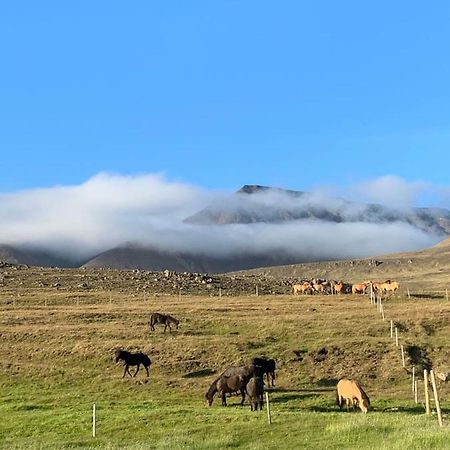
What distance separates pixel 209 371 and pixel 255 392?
11.7 meters

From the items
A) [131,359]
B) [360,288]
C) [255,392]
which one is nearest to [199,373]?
[131,359]

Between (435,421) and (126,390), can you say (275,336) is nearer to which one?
(126,390)

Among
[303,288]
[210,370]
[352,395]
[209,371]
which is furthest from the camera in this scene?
[303,288]

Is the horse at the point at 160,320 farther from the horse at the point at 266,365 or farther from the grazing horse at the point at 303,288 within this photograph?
the grazing horse at the point at 303,288

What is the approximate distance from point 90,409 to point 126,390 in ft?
19.2

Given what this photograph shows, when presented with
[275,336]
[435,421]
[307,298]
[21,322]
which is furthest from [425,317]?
[21,322]

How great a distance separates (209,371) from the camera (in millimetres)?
41656

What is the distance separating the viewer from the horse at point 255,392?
30266 mm

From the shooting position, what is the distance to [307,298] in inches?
2712

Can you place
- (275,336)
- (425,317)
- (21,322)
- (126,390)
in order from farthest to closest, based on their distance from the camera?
(21,322), (425,317), (275,336), (126,390)

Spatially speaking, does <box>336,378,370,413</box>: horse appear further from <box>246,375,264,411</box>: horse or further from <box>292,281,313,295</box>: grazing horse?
<box>292,281,313,295</box>: grazing horse

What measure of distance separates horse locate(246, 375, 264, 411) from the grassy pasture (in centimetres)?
117

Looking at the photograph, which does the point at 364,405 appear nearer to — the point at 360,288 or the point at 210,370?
the point at 210,370

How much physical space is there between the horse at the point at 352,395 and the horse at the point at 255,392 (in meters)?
3.88
